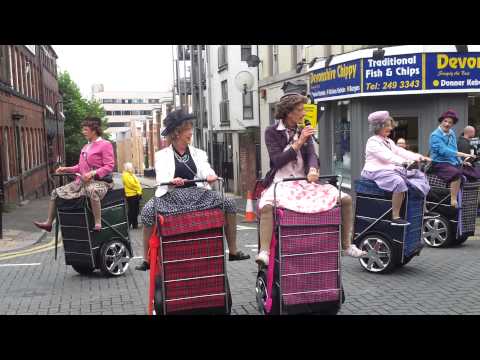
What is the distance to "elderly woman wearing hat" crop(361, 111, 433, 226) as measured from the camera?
7.36 meters

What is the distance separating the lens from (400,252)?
7594 millimetres

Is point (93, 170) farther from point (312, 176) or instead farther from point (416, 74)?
point (416, 74)

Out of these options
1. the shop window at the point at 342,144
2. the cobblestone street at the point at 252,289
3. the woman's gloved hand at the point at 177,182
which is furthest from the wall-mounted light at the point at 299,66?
the woman's gloved hand at the point at 177,182

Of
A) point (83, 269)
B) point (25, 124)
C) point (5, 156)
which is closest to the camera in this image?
point (83, 269)

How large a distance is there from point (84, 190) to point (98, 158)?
1.54 feet

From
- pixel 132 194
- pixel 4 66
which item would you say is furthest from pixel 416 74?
pixel 4 66

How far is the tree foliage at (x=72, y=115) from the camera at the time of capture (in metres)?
66.9

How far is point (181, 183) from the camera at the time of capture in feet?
17.0

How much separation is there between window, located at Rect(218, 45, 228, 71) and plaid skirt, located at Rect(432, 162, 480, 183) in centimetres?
2325

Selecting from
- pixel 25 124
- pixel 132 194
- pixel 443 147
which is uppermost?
pixel 25 124

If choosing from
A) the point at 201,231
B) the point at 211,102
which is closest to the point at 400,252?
the point at 201,231
